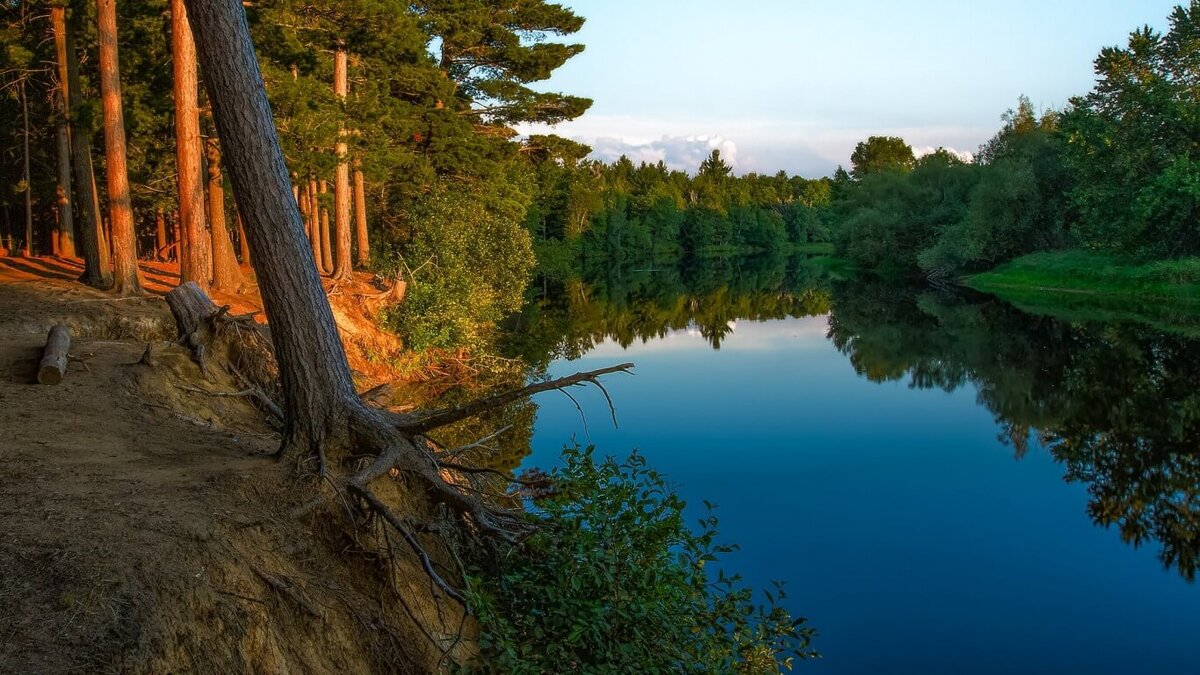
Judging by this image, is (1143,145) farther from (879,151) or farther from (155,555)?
(879,151)

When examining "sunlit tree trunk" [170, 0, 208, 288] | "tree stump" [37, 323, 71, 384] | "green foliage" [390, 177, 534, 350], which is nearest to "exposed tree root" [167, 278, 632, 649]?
"tree stump" [37, 323, 71, 384]

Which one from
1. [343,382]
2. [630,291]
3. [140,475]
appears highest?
[343,382]

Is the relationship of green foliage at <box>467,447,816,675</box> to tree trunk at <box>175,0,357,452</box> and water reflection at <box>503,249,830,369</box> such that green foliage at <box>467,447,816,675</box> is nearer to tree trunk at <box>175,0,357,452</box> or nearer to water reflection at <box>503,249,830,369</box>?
tree trunk at <box>175,0,357,452</box>

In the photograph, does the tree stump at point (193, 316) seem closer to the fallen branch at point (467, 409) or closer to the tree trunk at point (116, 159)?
the fallen branch at point (467, 409)

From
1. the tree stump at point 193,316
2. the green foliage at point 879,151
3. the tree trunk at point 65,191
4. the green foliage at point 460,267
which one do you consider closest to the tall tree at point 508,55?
the green foliage at point 460,267

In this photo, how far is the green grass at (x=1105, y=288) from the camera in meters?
32.1

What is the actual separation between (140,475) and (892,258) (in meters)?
65.8

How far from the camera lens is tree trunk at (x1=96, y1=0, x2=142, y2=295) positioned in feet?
47.5

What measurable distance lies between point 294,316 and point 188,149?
1013 centimetres

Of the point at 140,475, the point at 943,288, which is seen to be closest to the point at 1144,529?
the point at 140,475

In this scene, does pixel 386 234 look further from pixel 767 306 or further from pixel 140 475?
pixel 140 475

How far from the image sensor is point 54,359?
833 cm

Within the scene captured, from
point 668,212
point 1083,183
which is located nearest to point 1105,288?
point 1083,183

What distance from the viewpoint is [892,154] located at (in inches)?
4432
